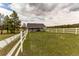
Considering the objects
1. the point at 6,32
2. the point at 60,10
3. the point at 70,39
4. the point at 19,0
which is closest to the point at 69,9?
the point at 60,10

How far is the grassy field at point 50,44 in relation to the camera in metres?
2.27

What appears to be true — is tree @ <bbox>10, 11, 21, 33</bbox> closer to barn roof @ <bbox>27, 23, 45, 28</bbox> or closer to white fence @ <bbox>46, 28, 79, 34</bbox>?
barn roof @ <bbox>27, 23, 45, 28</bbox>

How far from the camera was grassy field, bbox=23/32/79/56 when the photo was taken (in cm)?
227

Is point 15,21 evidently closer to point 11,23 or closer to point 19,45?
point 11,23

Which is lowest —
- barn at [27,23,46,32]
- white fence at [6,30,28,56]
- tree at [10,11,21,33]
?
white fence at [6,30,28,56]

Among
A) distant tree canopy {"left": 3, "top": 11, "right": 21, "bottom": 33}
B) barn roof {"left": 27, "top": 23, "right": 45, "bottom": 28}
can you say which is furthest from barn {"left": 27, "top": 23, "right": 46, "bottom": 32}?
distant tree canopy {"left": 3, "top": 11, "right": 21, "bottom": 33}

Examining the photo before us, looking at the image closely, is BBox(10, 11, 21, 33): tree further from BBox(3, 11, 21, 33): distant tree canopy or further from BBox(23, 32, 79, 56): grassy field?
BBox(23, 32, 79, 56): grassy field

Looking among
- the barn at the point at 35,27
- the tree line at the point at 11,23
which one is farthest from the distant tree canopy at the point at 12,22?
the barn at the point at 35,27

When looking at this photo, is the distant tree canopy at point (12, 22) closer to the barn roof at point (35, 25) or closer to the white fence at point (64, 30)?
the barn roof at point (35, 25)

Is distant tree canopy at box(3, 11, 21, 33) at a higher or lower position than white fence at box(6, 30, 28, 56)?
higher

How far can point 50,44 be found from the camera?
2.27 metres

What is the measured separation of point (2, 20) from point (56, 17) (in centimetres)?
51

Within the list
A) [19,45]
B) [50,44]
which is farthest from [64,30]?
[19,45]

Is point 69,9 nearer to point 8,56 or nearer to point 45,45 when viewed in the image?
point 45,45
